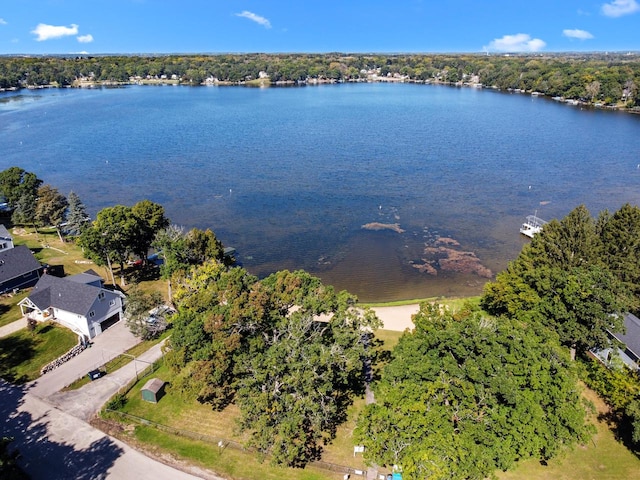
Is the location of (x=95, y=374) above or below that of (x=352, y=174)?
below

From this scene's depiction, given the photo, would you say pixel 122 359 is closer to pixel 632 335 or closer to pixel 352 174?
pixel 632 335

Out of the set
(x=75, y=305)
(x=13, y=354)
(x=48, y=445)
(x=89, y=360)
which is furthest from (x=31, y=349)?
(x=48, y=445)

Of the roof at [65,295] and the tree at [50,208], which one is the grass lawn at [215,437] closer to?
the roof at [65,295]

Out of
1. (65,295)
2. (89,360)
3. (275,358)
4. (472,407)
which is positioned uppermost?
(275,358)

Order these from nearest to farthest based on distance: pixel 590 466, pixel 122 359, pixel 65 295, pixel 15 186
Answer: pixel 590 466
pixel 122 359
pixel 65 295
pixel 15 186

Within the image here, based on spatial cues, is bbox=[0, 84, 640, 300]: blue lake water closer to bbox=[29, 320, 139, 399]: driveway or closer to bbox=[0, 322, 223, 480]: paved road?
bbox=[29, 320, 139, 399]: driveway

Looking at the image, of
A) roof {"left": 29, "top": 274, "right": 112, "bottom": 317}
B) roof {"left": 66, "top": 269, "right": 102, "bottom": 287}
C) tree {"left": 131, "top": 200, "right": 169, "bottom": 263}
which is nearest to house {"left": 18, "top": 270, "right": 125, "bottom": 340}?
roof {"left": 29, "top": 274, "right": 112, "bottom": 317}

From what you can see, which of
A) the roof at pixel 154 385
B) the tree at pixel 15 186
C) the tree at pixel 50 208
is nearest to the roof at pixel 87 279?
the roof at pixel 154 385
